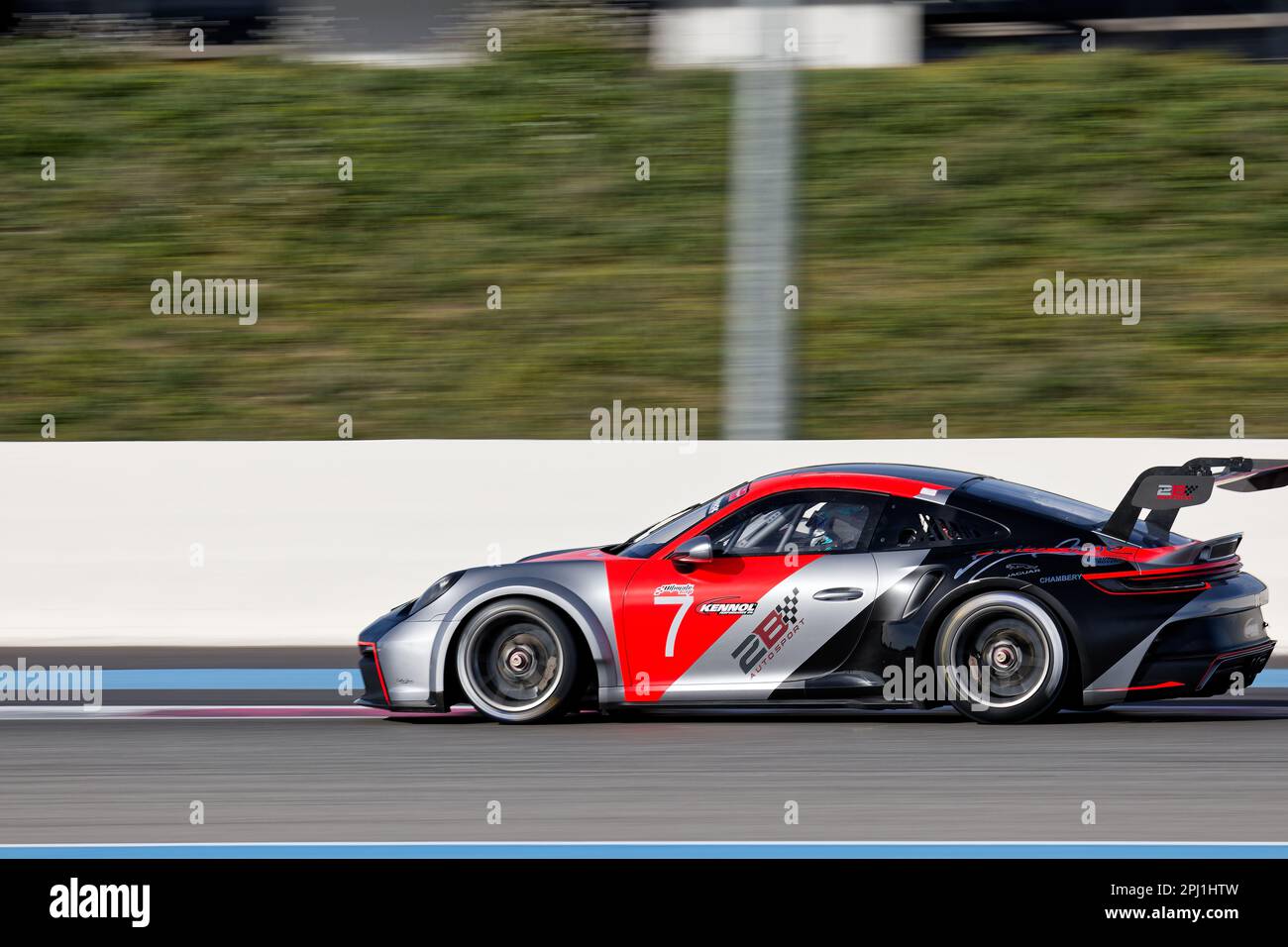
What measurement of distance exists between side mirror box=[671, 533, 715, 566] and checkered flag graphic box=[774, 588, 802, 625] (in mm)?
406

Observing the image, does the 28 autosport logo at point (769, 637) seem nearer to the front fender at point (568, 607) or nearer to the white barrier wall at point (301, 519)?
the front fender at point (568, 607)

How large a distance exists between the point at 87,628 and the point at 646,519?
3844 millimetres

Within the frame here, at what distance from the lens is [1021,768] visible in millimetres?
6910

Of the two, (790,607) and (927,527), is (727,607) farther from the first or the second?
(927,527)

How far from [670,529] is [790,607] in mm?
852

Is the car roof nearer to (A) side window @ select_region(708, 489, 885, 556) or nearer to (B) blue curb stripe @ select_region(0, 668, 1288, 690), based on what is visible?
(A) side window @ select_region(708, 489, 885, 556)

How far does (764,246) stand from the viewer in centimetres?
1229

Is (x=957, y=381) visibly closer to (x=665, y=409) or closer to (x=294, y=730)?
(x=665, y=409)

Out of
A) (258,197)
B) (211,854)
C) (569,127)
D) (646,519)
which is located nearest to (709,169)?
(569,127)

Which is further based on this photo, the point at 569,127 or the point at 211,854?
the point at 569,127

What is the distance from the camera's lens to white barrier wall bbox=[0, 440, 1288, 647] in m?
11.5
